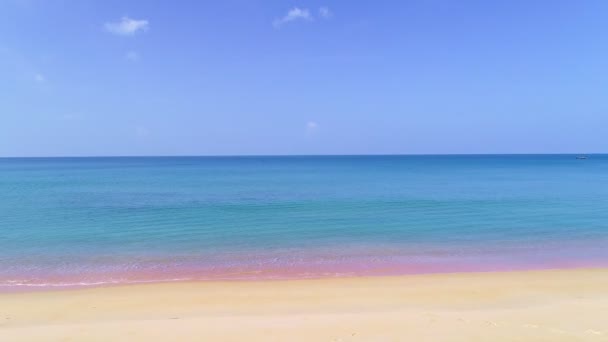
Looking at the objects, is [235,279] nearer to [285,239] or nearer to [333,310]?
[333,310]

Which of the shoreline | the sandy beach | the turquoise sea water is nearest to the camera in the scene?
the sandy beach

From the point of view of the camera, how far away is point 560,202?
23.7m

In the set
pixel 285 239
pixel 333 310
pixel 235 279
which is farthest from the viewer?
pixel 285 239

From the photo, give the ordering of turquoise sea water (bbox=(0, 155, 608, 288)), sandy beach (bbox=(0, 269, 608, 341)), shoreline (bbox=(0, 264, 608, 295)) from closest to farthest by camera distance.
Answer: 1. sandy beach (bbox=(0, 269, 608, 341))
2. shoreline (bbox=(0, 264, 608, 295))
3. turquoise sea water (bbox=(0, 155, 608, 288))

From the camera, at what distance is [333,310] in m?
7.52

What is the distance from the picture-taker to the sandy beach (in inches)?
239

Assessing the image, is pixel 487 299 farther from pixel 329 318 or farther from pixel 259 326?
pixel 259 326

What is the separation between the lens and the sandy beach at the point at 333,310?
6078 mm

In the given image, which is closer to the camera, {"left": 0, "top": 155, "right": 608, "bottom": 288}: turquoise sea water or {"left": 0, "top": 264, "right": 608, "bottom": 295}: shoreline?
{"left": 0, "top": 264, "right": 608, "bottom": 295}: shoreline

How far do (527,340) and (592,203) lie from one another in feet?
77.9

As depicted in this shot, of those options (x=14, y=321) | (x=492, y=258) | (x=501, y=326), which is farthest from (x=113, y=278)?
(x=492, y=258)

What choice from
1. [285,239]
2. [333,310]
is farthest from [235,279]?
[285,239]

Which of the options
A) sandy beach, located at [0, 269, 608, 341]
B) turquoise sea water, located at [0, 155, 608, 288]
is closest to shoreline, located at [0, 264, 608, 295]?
turquoise sea water, located at [0, 155, 608, 288]

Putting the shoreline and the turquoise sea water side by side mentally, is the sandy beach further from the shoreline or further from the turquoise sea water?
the turquoise sea water
